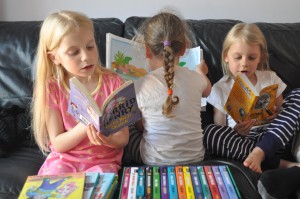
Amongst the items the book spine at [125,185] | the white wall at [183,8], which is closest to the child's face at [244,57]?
the white wall at [183,8]

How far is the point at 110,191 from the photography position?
3.32ft

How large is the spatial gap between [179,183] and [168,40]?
52 centimetres

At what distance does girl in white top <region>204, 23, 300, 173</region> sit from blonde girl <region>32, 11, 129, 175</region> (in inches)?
16.9

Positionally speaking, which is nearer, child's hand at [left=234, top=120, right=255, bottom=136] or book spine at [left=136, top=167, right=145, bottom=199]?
book spine at [left=136, top=167, right=145, bottom=199]

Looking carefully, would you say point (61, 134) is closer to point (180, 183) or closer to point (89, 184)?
point (89, 184)

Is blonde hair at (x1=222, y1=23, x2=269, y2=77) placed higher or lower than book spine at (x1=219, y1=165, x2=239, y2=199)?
higher

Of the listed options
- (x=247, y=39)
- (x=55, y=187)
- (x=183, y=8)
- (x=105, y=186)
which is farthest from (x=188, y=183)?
(x=183, y=8)

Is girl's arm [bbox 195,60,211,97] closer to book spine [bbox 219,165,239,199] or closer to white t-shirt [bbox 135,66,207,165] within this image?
white t-shirt [bbox 135,66,207,165]

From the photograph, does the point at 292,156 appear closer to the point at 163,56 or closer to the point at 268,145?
the point at 268,145

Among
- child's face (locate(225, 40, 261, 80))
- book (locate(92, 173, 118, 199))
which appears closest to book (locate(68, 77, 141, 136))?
book (locate(92, 173, 118, 199))

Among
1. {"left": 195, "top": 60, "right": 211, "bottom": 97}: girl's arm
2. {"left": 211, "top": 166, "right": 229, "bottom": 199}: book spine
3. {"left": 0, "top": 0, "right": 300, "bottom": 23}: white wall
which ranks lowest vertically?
{"left": 211, "top": 166, "right": 229, "bottom": 199}: book spine

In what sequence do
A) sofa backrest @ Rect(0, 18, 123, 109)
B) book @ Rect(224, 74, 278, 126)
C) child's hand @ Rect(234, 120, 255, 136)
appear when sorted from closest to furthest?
book @ Rect(224, 74, 278, 126), child's hand @ Rect(234, 120, 255, 136), sofa backrest @ Rect(0, 18, 123, 109)

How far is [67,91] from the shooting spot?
1.36 metres

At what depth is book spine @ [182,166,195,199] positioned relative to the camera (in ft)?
3.30
